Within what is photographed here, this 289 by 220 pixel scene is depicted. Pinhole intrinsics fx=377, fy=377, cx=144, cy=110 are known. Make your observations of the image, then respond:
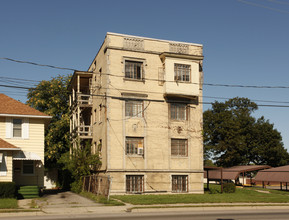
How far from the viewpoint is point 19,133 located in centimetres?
2828

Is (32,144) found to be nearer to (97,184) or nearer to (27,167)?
(27,167)

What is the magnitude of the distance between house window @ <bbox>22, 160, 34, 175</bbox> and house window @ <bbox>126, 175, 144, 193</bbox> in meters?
7.70

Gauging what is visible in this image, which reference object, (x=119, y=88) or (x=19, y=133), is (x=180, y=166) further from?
(x=19, y=133)

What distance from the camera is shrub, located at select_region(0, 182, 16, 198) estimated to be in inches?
947

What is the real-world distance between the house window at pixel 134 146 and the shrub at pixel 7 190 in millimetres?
10284

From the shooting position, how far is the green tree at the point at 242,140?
6556cm

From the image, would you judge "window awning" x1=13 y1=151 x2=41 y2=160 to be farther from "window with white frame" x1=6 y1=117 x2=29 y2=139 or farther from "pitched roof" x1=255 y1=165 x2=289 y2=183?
"pitched roof" x1=255 y1=165 x2=289 y2=183

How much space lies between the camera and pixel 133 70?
32844 millimetres

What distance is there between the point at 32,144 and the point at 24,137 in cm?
79

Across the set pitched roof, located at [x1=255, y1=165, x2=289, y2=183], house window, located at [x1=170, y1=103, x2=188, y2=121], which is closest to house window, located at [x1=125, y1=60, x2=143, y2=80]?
house window, located at [x1=170, y1=103, x2=188, y2=121]

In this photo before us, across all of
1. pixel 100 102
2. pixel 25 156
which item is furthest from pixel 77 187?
Result: pixel 100 102

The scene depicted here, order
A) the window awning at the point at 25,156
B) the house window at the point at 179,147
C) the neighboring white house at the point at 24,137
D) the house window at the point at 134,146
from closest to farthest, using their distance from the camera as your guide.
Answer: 1. the window awning at the point at 25,156
2. the neighboring white house at the point at 24,137
3. the house window at the point at 134,146
4. the house window at the point at 179,147

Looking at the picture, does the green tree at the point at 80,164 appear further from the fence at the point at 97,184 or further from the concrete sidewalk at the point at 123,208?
the concrete sidewalk at the point at 123,208

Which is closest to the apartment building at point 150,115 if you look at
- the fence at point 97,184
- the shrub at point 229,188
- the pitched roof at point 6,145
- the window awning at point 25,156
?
the fence at point 97,184
